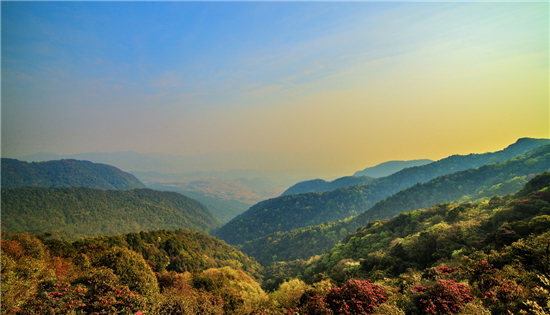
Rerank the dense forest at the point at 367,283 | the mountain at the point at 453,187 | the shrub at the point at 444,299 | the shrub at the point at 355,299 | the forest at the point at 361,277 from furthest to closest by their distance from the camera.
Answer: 1. the mountain at the point at 453,187
2. the shrub at the point at 355,299
3. the forest at the point at 361,277
4. the dense forest at the point at 367,283
5. the shrub at the point at 444,299

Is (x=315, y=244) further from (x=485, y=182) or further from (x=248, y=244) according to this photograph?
(x=485, y=182)

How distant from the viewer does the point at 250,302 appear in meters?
21.9

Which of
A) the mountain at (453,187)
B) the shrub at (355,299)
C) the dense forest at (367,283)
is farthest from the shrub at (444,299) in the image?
the mountain at (453,187)

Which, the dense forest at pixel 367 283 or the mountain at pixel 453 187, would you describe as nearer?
the dense forest at pixel 367 283

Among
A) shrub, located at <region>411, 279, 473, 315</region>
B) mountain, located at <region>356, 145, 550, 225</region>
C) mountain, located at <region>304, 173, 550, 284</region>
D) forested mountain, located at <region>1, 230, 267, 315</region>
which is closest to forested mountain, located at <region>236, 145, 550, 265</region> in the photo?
mountain, located at <region>356, 145, 550, 225</region>

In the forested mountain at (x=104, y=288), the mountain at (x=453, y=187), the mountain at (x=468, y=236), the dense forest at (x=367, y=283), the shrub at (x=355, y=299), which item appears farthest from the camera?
the mountain at (x=453, y=187)

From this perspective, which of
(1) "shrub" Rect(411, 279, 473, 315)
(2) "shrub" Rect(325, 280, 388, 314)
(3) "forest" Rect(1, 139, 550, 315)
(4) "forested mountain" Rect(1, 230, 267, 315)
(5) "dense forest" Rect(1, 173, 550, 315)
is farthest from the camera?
(2) "shrub" Rect(325, 280, 388, 314)

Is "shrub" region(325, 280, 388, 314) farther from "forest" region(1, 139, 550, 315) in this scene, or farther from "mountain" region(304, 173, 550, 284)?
"mountain" region(304, 173, 550, 284)

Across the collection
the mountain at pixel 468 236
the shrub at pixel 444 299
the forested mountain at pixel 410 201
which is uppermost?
the shrub at pixel 444 299

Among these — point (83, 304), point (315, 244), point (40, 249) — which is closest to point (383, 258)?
point (83, 304)

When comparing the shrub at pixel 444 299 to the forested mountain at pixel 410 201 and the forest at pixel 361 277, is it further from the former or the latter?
the forested mountain at pixel 410 201

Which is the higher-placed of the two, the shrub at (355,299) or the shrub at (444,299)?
the shrub at (444,299)

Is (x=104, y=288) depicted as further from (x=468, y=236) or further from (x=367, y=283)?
(x=468, y=236)

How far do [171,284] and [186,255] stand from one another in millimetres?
58662
